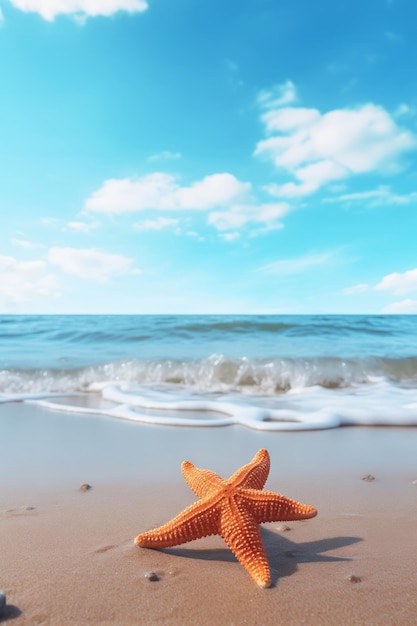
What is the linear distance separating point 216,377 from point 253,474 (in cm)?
622

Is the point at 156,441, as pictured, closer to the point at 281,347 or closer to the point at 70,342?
the point at 281,347

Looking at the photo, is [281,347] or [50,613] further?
[281,347]

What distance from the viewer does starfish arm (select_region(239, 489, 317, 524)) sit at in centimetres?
199

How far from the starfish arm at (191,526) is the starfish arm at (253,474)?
7.2 inches

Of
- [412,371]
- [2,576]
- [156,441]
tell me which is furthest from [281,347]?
[2,576]

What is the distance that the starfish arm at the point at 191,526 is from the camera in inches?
77.0

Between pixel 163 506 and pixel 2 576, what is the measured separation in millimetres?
997

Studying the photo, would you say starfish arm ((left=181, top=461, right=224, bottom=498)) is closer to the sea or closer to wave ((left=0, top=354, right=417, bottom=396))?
the sea

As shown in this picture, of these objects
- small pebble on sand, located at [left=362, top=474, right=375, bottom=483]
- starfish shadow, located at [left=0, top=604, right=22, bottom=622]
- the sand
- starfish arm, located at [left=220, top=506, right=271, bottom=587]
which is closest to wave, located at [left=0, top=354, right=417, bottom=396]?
the sand

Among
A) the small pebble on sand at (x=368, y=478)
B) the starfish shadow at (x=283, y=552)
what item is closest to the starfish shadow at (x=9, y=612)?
the starfish shadow at (x=283, y=552)

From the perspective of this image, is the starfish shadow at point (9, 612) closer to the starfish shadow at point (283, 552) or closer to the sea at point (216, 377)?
the starfish shadow at point (283, 552)

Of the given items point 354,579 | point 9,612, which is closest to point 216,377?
point 354,579

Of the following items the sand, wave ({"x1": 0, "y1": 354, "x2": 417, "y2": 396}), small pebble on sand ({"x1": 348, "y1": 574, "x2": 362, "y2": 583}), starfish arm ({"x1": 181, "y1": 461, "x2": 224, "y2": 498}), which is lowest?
the sand

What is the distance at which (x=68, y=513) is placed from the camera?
8.63 ft
